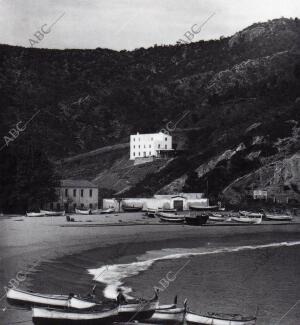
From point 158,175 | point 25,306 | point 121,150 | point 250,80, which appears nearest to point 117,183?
point 158,175

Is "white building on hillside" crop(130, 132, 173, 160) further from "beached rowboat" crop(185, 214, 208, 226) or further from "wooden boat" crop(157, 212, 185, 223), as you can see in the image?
"beached rowboat" crop(185, 214, 208, 226)

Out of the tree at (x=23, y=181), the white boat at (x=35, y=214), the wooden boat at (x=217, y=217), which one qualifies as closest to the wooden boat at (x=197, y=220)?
the wooden boat at (x=217, y=217)

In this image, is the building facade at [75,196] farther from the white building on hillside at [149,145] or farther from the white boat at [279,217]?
the white building on hillside at [149,145]

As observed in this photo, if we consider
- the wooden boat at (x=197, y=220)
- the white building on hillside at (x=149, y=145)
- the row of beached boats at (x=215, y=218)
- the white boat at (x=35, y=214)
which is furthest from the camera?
the white building on hillside at (x=149, y=145)

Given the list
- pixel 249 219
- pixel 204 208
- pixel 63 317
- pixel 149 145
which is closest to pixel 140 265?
pixel 63 317

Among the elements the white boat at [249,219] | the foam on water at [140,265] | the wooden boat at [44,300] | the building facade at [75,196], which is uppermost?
the building facade at [75,196]

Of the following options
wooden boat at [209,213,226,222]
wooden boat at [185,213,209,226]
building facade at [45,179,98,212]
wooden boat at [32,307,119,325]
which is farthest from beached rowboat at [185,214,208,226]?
wooden boat at [32,307,119,325]

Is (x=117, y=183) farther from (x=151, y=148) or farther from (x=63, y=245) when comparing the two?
(x=63, y=245)
